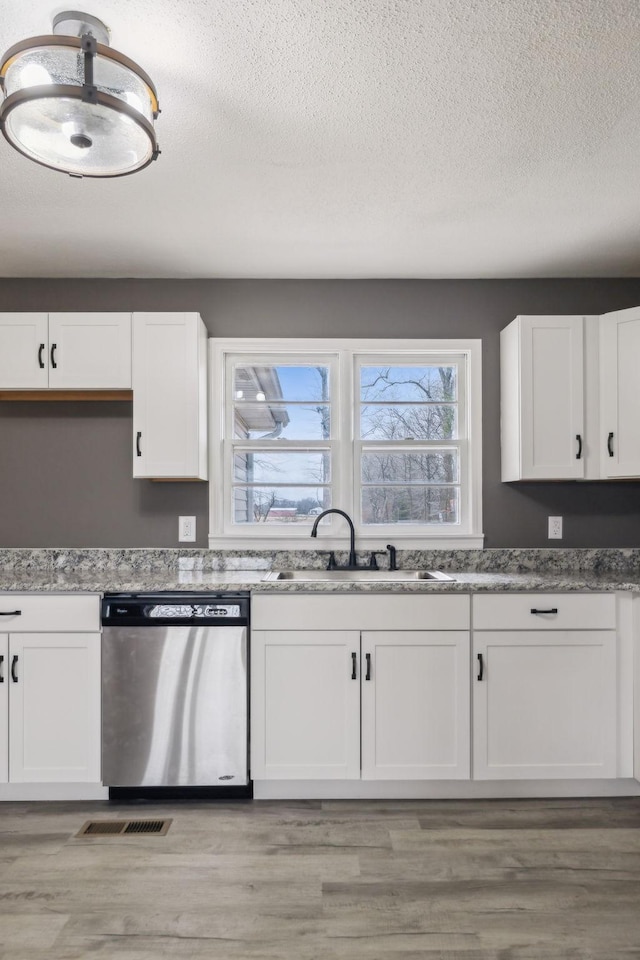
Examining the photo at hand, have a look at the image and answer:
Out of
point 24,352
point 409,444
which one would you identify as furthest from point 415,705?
point 24,352

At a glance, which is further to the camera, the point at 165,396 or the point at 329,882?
the point at 165,396

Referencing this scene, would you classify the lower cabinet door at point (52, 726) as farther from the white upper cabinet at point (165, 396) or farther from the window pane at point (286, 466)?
the window pane at point (286, 466)

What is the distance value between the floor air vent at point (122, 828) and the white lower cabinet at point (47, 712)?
0.65 feet

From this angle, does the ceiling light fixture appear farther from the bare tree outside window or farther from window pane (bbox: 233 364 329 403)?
the bare tree outside window

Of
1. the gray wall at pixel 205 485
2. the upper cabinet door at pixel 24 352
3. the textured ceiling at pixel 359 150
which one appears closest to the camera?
the textured ceiling at pixel 359 150

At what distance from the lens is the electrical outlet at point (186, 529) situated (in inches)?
126

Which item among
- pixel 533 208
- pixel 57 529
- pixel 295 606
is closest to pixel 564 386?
pixel 533 208

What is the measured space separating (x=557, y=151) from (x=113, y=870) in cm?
295

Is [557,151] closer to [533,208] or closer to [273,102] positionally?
[533,208]

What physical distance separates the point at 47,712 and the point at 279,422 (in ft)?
5.85

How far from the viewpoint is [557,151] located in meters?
2.08

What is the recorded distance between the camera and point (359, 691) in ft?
8.38

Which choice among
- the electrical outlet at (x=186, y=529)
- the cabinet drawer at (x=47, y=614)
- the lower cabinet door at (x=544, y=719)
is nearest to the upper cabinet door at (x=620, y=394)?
the lower cabinet door at (x=544, y=719)

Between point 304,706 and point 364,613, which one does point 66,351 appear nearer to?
point 364,613
